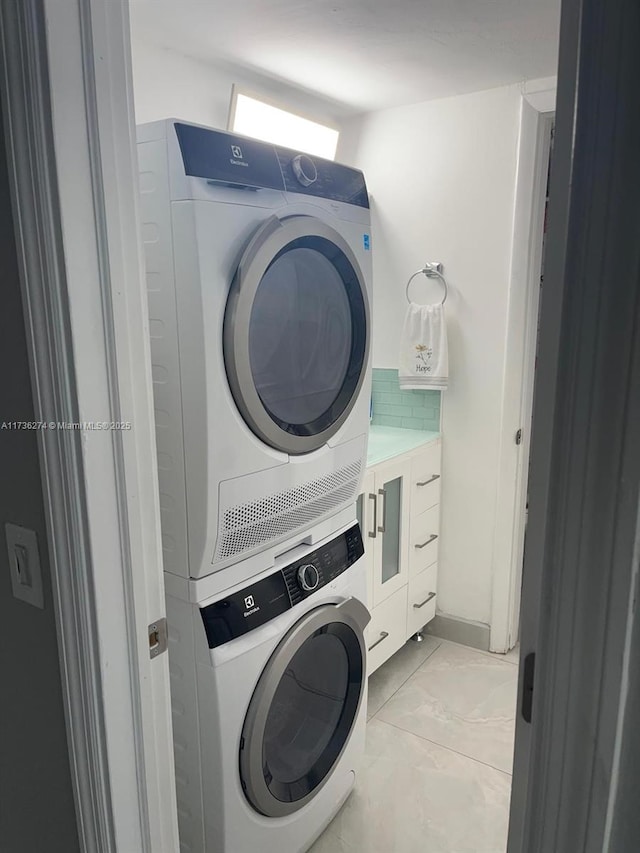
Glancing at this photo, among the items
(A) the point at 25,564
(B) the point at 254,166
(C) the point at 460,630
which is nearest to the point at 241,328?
(B) the point at 254,166

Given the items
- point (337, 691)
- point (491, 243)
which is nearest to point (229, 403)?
point (337, 691)

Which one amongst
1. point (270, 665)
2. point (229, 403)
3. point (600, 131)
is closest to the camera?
point (600, 131)

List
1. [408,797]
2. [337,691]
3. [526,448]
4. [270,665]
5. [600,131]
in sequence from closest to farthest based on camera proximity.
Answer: [600,131], [270,665], [337,691], [408,797], [526,448]

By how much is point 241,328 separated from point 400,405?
5.30 ft

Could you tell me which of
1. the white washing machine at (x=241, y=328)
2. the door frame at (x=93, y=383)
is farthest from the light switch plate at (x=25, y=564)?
the white washing machine at (x=241, y=328)

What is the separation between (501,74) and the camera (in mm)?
2125

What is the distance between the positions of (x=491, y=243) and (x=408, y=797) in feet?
6.48

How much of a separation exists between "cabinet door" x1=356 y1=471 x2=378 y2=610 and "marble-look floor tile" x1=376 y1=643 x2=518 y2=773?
1.44 feet

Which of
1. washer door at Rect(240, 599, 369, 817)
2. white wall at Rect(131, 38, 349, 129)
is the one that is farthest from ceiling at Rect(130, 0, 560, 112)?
washer door at Rect(240, 599, 369, 817)

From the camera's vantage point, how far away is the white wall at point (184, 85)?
1.81m

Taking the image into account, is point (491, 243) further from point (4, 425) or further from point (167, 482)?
point (4, 425)

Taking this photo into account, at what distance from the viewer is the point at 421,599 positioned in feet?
8.45

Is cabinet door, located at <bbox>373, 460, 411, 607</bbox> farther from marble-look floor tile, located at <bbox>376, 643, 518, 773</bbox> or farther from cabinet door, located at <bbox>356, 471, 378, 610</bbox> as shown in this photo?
marble-look floor tile, located at <bbox>376, 643, 518, 773</bbox>

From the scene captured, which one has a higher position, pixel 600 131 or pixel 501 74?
pixel 501 74
